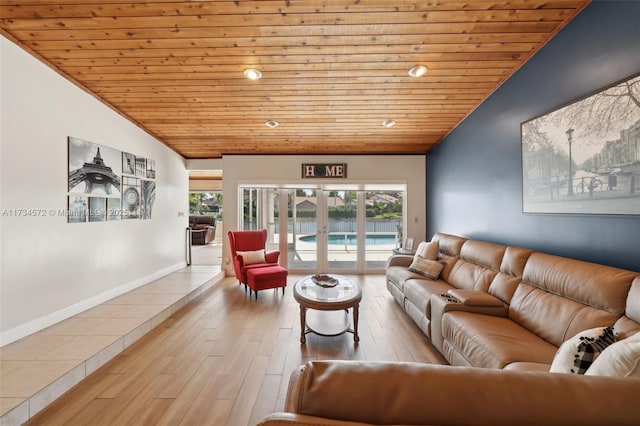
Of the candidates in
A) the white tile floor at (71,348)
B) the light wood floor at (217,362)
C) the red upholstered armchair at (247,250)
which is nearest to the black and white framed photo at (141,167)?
the red upholstered armchair at (247,250)

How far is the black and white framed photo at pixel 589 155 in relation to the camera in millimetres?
1797

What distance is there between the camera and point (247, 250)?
14.9ft

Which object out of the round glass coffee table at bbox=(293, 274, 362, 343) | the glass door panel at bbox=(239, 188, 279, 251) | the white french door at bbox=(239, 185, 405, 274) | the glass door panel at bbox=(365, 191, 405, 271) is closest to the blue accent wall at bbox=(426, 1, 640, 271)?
the glass door panel at bbox=(365, 191, 405, 271)

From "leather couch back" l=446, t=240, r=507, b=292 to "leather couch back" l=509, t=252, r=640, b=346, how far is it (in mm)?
388

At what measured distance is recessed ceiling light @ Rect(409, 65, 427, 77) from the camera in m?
2.90

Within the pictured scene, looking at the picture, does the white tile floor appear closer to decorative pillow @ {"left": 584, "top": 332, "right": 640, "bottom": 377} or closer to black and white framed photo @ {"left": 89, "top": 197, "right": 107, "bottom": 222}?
black and white framed photo @ {"left": 89, "top": 197, "right": 107, "bottom": 222}

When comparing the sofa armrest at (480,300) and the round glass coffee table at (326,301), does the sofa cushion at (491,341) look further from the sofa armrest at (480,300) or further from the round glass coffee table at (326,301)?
the round glass coffee table at (326,301)

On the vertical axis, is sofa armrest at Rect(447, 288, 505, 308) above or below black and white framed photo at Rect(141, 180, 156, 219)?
below

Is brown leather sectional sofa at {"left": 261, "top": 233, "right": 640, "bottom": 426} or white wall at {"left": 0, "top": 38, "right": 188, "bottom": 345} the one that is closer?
brown leather sectional sofa at {"left": 261, "top": 233, "right": 640, "bottom": 426}

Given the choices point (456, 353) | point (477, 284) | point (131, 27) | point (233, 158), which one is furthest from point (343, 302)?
point (233, 158)

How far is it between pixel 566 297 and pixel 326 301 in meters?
1.88

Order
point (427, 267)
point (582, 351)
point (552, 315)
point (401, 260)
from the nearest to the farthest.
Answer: point (582, 351), point (552, 315), point (427, 267), point (401, 260)

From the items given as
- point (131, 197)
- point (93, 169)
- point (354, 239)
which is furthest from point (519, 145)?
point (131, 197)

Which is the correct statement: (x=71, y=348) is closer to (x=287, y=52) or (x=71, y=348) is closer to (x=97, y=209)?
(x=97, y=209)
